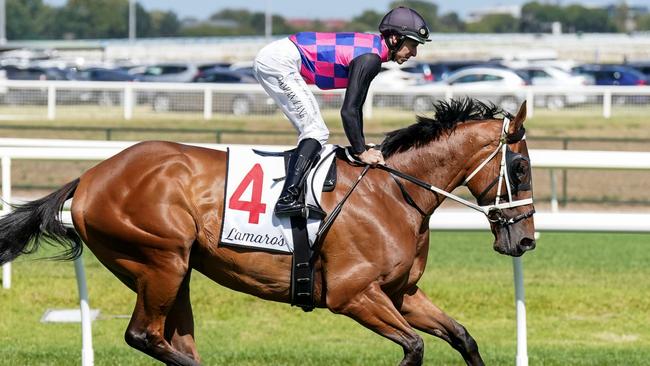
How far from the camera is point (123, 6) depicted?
79000 mm

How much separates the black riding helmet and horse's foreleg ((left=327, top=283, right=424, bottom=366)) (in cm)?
116

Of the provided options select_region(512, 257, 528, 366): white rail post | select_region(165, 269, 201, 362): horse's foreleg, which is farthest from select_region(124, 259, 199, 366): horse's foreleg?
select_region(512, 257, 528, 366): white rail post

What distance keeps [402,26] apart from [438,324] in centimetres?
Answer: 137

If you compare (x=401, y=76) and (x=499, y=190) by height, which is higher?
(x=499, y=190)

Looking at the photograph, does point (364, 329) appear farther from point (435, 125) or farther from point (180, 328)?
point (435, 125)

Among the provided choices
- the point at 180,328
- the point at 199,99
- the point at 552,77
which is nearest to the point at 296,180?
the point at 180,328

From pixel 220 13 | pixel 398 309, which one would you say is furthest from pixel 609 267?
pixel 220 13

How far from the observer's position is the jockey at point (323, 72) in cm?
535

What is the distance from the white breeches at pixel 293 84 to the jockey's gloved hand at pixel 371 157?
0.21 metres

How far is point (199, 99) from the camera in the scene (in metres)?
23.1

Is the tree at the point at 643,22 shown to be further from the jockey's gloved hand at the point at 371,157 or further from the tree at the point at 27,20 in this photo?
the jockey's gloved hand at the point at 371,157

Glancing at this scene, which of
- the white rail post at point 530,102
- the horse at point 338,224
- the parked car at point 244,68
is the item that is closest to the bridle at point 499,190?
the horse at point 338,224

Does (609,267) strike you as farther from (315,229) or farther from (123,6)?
(123,6)

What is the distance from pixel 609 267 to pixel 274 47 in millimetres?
5067
